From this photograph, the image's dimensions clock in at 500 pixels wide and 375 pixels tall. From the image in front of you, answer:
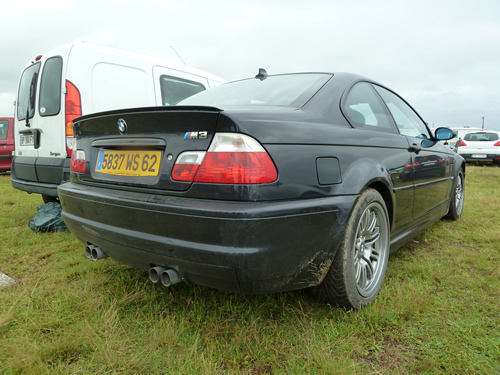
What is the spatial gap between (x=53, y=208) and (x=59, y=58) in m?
1.55

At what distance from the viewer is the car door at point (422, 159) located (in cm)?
264

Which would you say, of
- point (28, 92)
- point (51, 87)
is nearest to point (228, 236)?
point (51, 87)

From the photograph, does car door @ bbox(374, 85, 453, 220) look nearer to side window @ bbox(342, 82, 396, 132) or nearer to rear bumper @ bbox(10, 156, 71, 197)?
side window @ bbox(342, 82, 396, 132)

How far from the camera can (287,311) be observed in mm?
1932

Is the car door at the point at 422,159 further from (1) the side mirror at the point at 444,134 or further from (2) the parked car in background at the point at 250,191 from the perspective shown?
(2) the parked car in background at the point at 250,191

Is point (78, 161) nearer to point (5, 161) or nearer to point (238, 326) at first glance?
point (238, 326)

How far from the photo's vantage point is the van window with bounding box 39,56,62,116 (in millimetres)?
3596

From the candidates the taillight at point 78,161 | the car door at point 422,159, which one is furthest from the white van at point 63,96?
the car door at point 422,159

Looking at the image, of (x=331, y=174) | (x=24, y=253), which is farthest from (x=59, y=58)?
(x=331, y=174)

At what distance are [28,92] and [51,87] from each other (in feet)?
2.31

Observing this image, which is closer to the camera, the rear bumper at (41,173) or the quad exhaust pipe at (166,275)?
the quad exhaust pipe at (166,275)

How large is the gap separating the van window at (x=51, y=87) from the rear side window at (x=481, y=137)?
46.0 ft

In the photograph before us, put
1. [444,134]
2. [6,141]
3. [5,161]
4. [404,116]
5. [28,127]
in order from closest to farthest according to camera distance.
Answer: [404,116] < [444,134] < [28,127] < [6,141] < [5,161]

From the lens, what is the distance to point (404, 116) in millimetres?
2922
